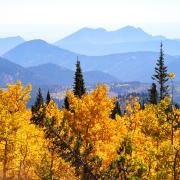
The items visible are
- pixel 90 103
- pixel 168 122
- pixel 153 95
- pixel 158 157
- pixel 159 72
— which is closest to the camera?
pixel 158 157

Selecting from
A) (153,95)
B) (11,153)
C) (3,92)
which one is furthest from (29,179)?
(153,95)

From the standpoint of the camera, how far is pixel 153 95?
93.2 metres

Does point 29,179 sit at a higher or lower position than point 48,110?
lower

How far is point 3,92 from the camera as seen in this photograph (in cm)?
6172

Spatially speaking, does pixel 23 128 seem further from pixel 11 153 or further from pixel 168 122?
pixel 168 122

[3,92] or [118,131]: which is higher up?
[3,92]

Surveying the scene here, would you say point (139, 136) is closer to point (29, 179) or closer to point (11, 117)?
point (11, 117)

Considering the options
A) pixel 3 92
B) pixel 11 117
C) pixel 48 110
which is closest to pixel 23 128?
pixel 11 117

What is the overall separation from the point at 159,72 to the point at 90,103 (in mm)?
35299

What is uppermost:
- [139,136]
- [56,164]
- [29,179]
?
[139,136]

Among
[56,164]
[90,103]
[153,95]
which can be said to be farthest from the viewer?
[153,95]

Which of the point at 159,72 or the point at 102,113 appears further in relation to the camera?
the point at 159,72

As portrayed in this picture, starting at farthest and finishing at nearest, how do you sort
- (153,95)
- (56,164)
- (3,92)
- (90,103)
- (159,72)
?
1. (153,95)
2. (159,72)
3. (3,92)
4. (90,103)
5. (56,164)

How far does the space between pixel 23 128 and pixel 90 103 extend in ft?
27.3
